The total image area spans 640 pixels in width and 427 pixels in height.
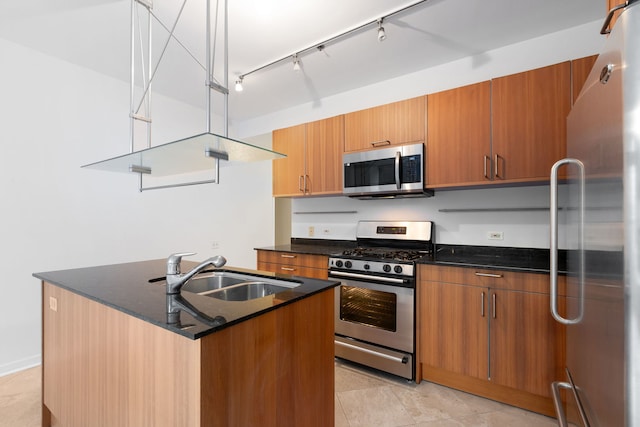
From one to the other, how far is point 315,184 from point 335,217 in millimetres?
513

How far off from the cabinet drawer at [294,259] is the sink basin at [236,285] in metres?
1.11

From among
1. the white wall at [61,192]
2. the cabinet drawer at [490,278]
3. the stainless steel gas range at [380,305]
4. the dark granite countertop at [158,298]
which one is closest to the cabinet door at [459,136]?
the stainless steel gas range at [380,305]

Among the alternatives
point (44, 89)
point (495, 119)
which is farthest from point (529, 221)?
point (44, 89)

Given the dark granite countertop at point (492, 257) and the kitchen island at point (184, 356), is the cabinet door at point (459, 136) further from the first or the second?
the kitchen island at point (184, 356)

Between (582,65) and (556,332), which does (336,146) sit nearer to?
(582,65)

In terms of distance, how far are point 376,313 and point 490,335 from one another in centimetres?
81

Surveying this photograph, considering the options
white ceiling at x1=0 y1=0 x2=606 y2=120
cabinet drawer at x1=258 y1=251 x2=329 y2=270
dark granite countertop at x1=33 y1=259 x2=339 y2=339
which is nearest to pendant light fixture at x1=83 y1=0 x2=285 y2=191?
white ceiling at x1=0 y1=0 x2=606 y2=120

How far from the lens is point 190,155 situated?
1.53 m

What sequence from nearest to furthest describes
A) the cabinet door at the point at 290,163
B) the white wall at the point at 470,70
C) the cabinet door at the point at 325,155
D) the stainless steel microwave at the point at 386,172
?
1. the white wall at the point at 470,70
2. the stainless steel microwave at the point at 386,172
3. the cabinet door at the point at 325,155
4. the cabinet door at the point at 290,163

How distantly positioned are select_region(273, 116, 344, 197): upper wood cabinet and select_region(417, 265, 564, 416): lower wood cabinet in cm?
138

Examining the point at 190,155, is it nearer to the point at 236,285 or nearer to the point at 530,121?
the point at 236,285

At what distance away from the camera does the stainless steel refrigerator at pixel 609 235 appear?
65 centimetres

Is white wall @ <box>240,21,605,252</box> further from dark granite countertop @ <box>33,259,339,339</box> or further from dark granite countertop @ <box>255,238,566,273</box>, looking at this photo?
dark granite countertop @ <box>33,259,339,339</box>

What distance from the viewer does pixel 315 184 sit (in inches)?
124
